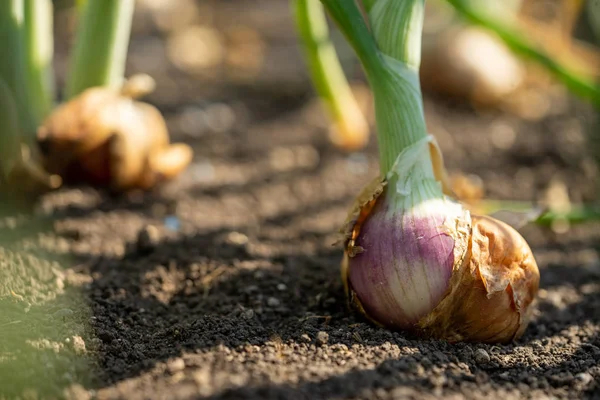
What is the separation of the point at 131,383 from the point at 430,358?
16.0 inches

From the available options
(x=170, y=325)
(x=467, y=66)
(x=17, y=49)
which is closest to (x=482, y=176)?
(x=467, y=66)

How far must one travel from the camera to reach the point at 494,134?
209 cm

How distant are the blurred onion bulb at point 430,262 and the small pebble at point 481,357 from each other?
0.03 meters

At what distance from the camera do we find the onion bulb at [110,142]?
4.57 ft

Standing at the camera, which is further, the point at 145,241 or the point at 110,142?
the point at 110,142

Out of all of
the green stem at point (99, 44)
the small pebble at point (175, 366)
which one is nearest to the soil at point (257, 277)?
the small pebble at point (175, 366)

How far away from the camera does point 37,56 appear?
1.41 metres

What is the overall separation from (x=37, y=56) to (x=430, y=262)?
38.8 inches

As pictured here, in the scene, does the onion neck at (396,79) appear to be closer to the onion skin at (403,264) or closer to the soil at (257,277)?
the onion skin at (403,264)

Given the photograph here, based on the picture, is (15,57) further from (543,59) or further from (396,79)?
(543,59)

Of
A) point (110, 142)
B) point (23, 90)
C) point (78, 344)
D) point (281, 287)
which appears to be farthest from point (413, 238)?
point (23, 90)

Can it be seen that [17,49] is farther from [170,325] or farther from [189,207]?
[170,325]


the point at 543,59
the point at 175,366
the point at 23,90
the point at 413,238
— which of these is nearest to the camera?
the point at 175,366

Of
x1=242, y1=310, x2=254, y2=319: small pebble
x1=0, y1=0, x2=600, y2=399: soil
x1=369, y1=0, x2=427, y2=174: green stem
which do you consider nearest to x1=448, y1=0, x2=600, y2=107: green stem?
x1=0, y1=0, x2=600, y2=399: soil
